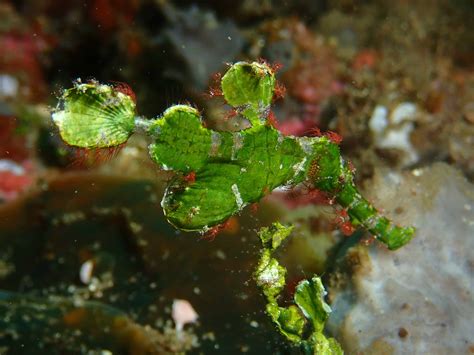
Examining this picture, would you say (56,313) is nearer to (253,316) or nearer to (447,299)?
(253,316)

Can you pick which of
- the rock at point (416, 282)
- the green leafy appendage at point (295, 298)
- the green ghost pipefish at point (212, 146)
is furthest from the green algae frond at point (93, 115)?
the rock at point (416, 282)

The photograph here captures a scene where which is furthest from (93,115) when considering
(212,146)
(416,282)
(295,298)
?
(416,282)

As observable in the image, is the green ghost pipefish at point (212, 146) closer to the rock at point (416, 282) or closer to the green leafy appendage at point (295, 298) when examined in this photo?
the green leafy appendage at point (295, 298)

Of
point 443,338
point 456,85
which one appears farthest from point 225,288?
point 456,85

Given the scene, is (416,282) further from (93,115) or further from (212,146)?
(93,115)

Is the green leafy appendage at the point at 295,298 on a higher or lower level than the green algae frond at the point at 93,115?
lower

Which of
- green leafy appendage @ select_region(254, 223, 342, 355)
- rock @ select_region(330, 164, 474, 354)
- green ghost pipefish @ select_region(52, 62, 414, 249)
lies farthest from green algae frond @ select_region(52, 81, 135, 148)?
rock @ select_region(330, 164, 474, 354)
